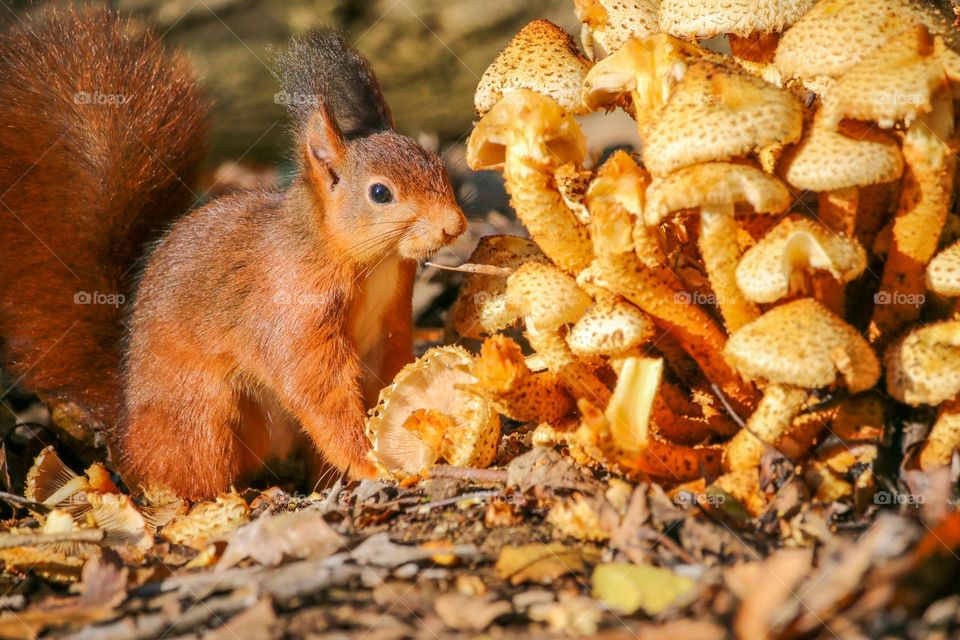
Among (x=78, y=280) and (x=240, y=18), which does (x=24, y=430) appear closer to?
(x=78, y=280)

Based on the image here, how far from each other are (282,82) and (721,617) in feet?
8.41

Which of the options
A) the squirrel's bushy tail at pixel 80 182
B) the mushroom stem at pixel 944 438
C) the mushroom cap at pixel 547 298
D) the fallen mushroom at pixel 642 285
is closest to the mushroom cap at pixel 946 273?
the mushroom stem at pixel 944 438

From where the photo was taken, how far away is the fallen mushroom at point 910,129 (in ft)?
6.50

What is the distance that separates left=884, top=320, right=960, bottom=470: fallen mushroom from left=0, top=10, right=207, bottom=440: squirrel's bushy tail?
9.67 ft

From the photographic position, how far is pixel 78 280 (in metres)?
3.82

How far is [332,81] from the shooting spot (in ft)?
11.8

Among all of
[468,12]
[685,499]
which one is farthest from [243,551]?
[468,12]

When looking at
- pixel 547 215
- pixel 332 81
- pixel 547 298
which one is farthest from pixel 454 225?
pixel 547 298

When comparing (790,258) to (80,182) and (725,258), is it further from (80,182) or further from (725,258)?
(80,182)

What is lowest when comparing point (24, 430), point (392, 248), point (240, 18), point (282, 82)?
point (24, 430)

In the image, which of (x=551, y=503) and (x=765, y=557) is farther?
(x=551, y=503)

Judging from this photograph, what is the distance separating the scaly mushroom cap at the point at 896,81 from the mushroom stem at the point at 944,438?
71 cm

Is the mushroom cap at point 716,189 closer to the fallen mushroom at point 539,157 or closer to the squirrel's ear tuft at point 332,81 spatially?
the fallen mushroom at point 539,157

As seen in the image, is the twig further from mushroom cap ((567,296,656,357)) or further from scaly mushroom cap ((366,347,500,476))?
mushroom cap ((567,296,656,357))
